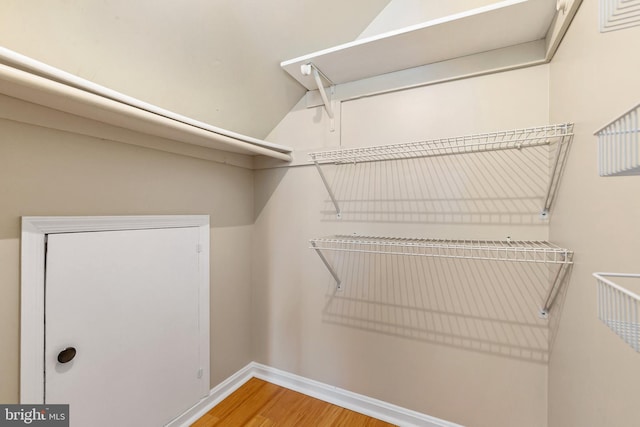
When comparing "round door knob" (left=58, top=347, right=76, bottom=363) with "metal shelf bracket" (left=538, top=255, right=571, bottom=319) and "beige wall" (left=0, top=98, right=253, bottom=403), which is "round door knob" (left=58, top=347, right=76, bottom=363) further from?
"metal shelf bracket" (left=538, top=255, right=571, bottom=319)

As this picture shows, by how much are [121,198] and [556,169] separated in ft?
7.19

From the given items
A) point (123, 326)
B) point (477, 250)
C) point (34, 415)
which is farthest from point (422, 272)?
point (34, 415)

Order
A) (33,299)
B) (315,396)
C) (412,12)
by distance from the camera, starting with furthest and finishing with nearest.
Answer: (315,396) → (412,12) → (33,299)

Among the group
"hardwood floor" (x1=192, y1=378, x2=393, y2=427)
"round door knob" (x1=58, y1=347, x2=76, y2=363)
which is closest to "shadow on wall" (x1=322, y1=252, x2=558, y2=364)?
"hardwood floor" (x1=192, y1=378, x2=393, y2=427)

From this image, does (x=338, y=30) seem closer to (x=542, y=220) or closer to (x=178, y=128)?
(x=178, y=128)

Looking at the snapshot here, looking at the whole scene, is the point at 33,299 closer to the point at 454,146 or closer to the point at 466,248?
the point at 466,248

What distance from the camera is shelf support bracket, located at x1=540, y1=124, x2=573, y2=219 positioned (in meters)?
1.13

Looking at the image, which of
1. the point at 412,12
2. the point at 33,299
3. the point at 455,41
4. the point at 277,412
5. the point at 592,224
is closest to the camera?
the point at 592,224

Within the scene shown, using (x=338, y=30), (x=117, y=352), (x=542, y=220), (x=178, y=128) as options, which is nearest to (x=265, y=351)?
(x=117, y=352)

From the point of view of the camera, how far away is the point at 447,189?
5.15 ft

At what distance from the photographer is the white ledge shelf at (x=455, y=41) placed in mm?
1176

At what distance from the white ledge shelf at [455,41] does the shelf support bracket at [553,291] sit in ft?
3.34

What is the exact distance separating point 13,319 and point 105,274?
0.33m

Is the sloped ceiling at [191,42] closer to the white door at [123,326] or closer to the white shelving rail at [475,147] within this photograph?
the white shelving rail at [475,147]
